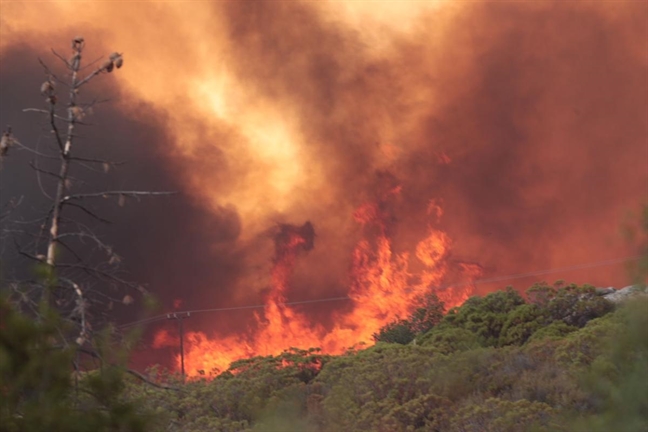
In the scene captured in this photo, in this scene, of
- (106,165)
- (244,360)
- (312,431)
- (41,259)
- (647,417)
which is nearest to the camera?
(647,417)

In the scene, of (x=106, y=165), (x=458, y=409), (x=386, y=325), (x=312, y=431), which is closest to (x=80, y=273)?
(x=106, y=165)

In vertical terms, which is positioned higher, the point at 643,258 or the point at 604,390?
the point at 643,258

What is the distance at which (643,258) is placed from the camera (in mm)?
7043

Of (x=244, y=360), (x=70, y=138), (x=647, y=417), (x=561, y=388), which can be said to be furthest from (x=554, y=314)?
(x=70, y=138)

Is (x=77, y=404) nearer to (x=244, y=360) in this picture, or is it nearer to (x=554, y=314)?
(x=244, y=360)

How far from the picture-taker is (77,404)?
5.99 metres

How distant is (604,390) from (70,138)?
6537mm

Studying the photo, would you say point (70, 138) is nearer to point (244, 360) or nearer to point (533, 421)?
point (533, 421)

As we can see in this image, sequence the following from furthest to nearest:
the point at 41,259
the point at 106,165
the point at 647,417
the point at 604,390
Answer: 1. the point at 106,165
2. the point at 41,259
3. the point at 647,417
4. the point at 604,390

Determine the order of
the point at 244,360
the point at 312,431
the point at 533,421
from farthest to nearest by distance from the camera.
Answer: the point at 244,360, the point at 312,431, the point at 533,421

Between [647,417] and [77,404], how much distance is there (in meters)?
5.39

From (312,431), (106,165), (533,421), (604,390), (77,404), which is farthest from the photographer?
(312,431)

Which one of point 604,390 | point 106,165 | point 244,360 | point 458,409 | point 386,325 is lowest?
point 604,390

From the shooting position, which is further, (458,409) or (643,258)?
(458,409)
